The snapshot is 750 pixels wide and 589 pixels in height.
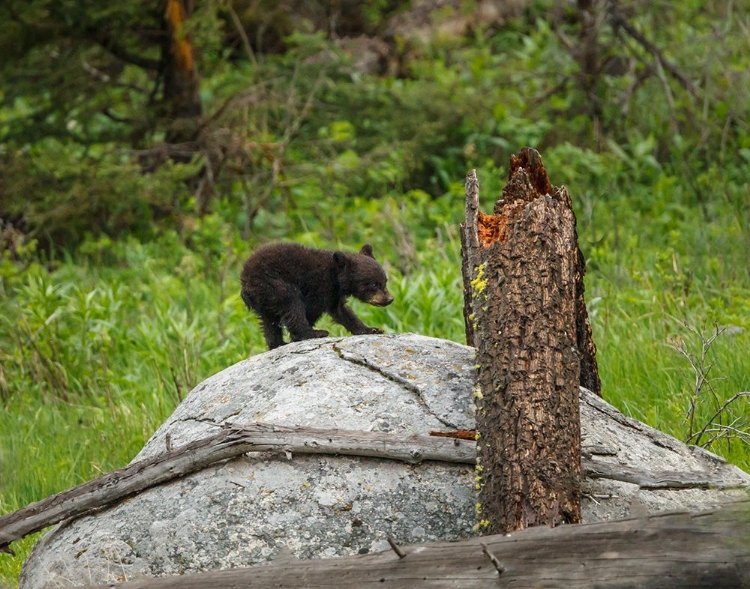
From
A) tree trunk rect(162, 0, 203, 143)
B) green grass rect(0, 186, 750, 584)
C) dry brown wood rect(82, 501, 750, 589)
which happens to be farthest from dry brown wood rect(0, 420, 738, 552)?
tree trunk rect(162, 0, 203, 143)

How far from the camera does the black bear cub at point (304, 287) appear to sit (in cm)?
527

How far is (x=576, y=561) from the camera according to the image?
8.70 feet

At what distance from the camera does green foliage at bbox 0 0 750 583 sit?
22.1 ft

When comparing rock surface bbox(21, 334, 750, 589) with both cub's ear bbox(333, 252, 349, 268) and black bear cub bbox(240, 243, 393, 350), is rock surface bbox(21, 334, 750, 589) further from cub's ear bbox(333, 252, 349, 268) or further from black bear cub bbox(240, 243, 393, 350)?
cub's ear bbox(333, 252, 349, 268)

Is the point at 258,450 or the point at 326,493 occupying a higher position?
the point at 258,450

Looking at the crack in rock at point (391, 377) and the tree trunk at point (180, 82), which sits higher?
the tree trunk at point (180, 82)

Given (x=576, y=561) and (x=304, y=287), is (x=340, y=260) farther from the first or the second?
(x=576, y=561)

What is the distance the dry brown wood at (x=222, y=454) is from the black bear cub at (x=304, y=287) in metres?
1.63

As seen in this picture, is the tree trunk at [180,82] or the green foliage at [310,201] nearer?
the green foliage at [310,201]

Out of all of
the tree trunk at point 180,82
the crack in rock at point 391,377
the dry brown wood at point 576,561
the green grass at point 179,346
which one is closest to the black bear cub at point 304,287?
the crack in rock at point 391,377

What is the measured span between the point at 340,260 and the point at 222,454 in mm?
2148

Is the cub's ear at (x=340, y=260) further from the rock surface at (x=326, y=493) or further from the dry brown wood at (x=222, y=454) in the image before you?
the dry brown wood at (x=222, y=454)

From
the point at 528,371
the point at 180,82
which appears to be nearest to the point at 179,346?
the point at 528,371

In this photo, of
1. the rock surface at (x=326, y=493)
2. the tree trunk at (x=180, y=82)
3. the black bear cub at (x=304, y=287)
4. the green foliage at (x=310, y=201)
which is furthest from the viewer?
the tree trunk at (x=180, y=82)
